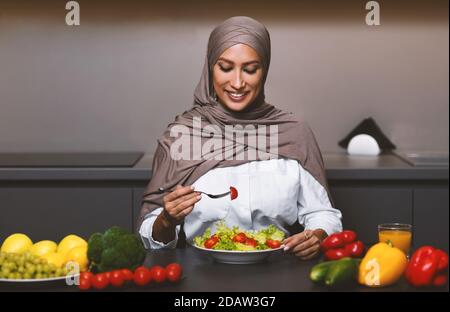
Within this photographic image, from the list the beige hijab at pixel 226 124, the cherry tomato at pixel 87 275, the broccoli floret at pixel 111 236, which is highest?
the beige hijab at pixel 226 124

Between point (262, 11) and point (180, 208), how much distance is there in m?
1.53

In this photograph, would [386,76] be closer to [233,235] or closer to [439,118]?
[439,118]

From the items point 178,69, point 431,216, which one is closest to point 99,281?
point 431,216

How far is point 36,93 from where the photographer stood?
291cm

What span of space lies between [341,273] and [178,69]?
5.91 ft

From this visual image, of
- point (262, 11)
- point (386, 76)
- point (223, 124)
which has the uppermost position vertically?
point (262, 11)

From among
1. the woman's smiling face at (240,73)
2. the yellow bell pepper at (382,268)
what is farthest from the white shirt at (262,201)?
the yellow bell pepper at (382,268)

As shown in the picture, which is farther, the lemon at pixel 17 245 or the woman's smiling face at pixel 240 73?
the woman's smiling face at pixel 240 73

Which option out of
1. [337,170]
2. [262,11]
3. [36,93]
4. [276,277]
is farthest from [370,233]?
[36,93]

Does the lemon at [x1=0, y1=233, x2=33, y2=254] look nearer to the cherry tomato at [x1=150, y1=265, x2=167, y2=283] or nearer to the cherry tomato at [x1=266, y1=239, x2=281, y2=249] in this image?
the cherry tomato at [x1=150, y1=265, x2=167, y2=283]

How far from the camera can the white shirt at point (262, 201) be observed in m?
1.93

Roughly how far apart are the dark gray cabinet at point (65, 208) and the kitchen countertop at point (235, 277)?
3.04 ft

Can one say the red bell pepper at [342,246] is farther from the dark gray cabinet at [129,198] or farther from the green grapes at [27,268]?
the dark gray cabinet at [129,198]
